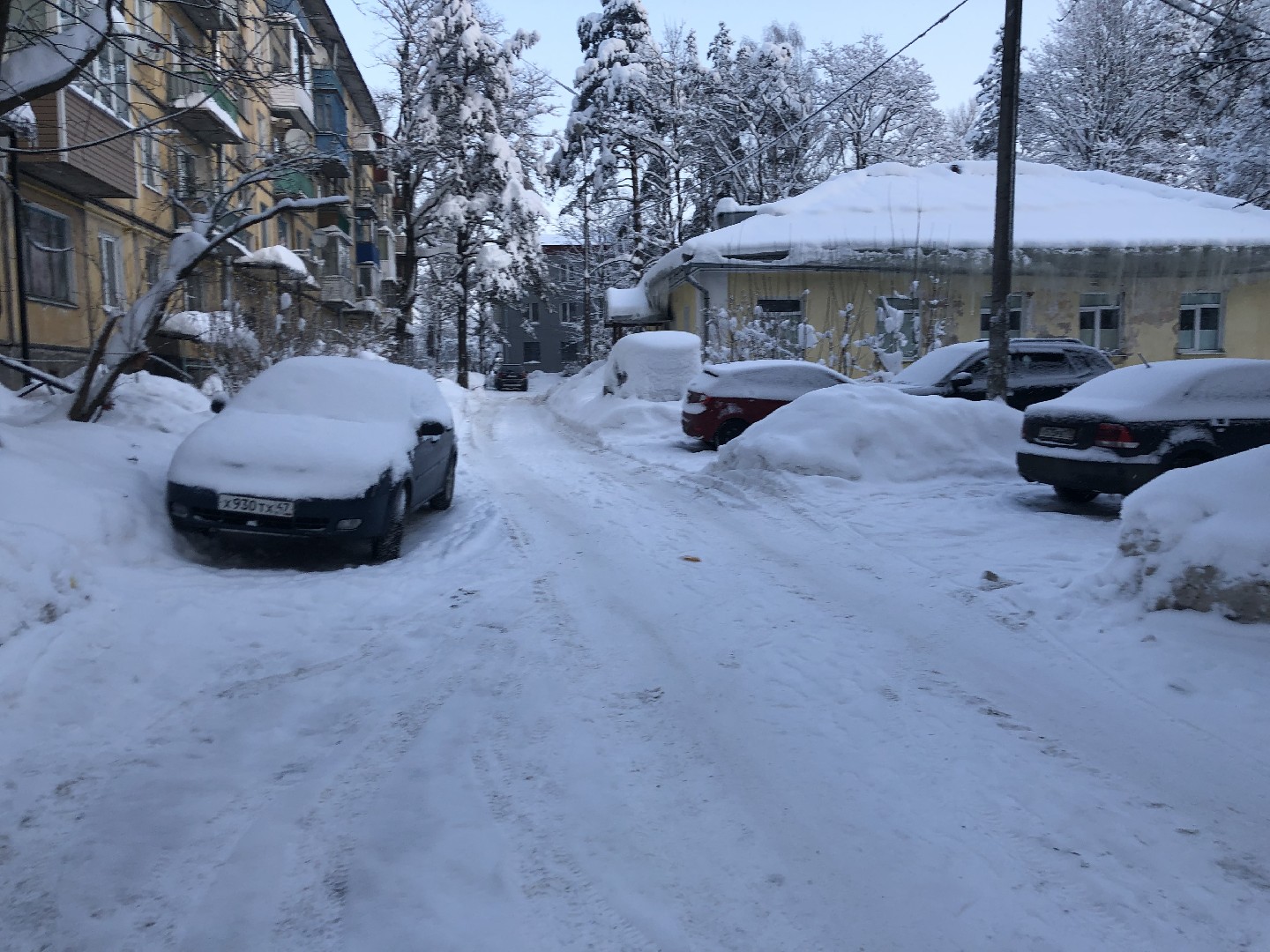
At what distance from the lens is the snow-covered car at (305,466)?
6.56 metres

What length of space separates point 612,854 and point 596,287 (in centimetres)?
4842

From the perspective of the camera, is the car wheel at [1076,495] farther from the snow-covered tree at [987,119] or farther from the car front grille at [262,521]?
the snow-covered tree at [987,119]

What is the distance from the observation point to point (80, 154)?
49.2 ft

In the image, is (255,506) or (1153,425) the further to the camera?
(1153,425)

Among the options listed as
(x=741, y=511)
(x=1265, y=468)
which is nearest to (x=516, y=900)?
(x=1265, y=468)

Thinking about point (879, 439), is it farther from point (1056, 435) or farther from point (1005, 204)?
point (1005, 204)

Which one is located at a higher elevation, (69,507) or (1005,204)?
(1005,204)

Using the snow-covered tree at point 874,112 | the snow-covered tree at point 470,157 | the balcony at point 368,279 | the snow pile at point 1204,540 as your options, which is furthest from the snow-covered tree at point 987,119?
the snow pile at point 1204,540

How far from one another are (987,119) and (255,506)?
4561cm

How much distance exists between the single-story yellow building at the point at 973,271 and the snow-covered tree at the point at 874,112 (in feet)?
40.9

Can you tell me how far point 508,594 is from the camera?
5934 mm

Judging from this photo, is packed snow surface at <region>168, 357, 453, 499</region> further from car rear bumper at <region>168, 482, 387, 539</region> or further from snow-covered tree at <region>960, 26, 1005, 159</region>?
snow-covered tree at <region>960, 26, 1005, 159</region>

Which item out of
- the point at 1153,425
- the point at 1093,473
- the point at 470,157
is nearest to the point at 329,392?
the point at 1093,473

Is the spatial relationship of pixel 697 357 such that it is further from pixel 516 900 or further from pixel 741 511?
pixel 516 900
